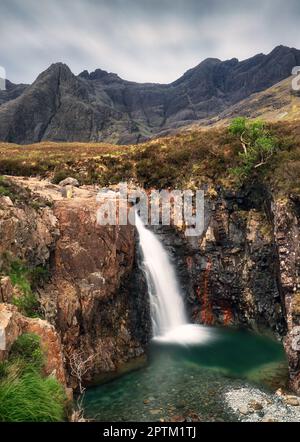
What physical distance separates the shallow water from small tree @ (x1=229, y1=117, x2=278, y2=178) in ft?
55.2

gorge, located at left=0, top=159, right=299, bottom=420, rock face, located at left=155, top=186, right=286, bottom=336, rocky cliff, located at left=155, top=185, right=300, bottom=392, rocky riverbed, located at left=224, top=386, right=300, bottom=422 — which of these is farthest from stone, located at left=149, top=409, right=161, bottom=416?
rock face, located at left=155, top=186, right=286, bottom=336

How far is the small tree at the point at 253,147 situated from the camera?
38.1 metres

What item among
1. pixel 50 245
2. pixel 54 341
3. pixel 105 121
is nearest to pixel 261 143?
pixel 50 245

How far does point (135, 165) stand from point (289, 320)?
26775 millimetres

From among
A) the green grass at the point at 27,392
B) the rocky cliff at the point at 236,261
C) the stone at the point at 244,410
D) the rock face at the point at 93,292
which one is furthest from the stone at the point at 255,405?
the rocky cliff at the point at 236,261

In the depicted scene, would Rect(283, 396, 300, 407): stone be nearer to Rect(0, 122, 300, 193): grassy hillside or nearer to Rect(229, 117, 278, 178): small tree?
Rect(0, 122, 300, 193): grassy hillside

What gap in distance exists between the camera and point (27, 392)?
10398 millimetres

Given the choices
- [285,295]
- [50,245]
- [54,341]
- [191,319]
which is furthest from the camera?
[191,319]

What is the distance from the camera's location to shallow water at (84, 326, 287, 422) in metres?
20.0

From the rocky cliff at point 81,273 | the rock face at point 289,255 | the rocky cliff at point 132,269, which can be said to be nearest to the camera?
the rocky cliff at point 81,273

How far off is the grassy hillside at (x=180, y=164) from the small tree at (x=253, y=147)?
2.37ft

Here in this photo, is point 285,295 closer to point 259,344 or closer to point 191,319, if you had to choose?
point 259,344

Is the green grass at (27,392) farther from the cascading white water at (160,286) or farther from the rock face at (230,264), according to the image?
the rock face at (230,264)

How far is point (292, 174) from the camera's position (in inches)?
1329
